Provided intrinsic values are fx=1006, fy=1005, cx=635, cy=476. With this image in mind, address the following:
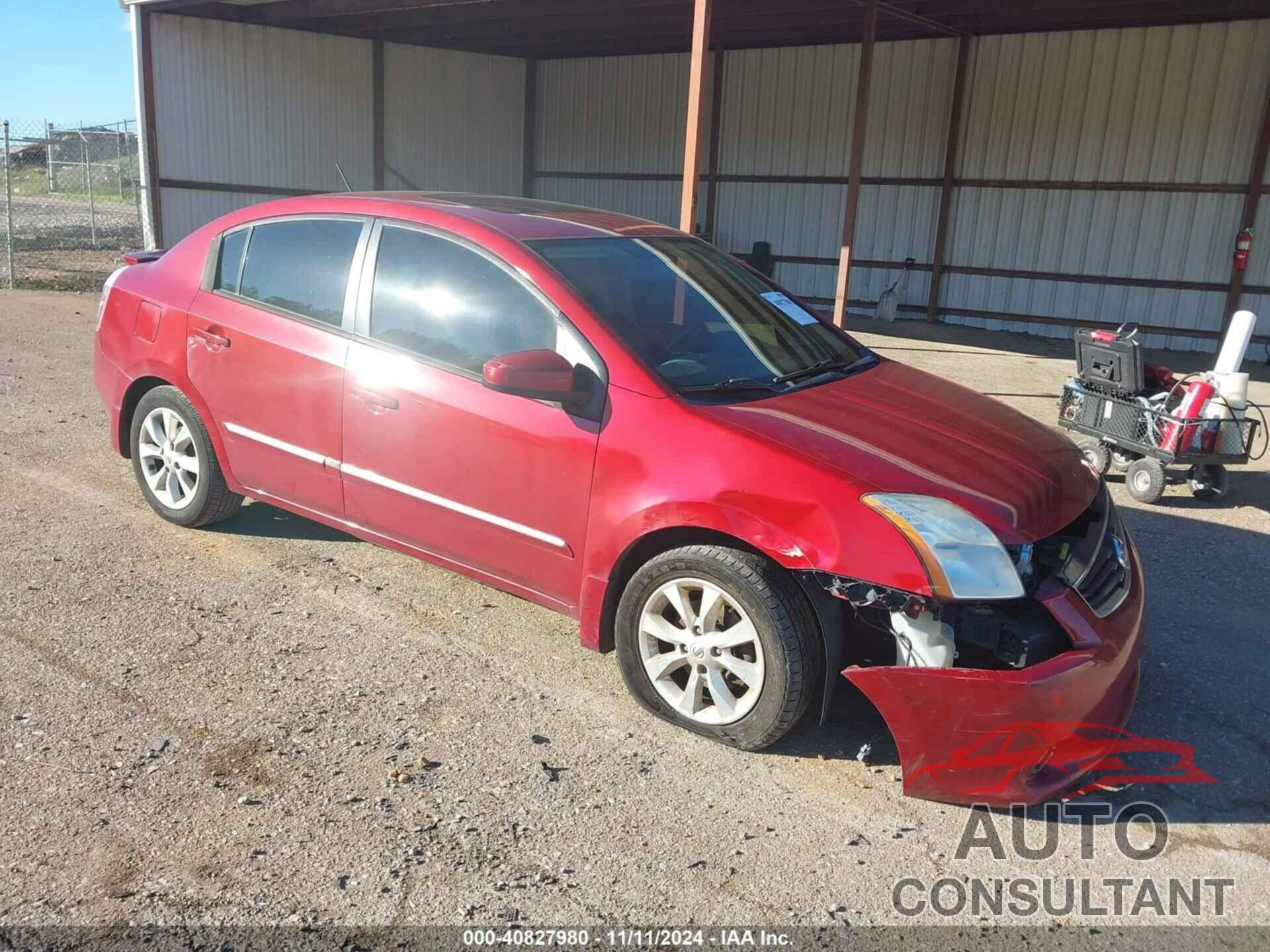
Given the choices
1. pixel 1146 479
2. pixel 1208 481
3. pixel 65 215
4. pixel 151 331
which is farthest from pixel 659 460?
pixel 65 215

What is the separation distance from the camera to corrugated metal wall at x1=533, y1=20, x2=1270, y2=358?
539 inches

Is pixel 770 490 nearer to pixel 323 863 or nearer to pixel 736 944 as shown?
pixel 736 944

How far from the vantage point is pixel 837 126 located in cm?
1675

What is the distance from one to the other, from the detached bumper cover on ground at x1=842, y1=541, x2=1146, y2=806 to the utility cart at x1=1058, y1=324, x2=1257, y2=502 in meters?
3.60

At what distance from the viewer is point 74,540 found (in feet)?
15.7

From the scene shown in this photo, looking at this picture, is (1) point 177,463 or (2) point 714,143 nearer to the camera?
(1) point 177,463

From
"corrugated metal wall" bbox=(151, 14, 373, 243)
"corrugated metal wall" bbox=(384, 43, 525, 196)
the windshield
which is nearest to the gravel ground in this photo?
the windshield

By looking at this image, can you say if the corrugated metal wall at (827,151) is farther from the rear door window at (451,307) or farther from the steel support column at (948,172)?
the rear door window at (451,307)

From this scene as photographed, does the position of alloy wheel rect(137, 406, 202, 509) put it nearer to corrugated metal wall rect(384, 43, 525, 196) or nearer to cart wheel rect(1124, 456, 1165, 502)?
cart wheel rect(1124, 456, 1165, 502)

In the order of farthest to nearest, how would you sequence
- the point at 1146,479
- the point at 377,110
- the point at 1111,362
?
the point at 377,110, the point at 1111,362, the point at 1146,479

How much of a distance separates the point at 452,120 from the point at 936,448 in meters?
18.4

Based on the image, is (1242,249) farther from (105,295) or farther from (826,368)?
(105,295)

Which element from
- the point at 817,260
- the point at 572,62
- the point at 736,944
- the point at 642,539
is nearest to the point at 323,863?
the point at 736,944

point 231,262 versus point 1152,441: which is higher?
point 231,262
